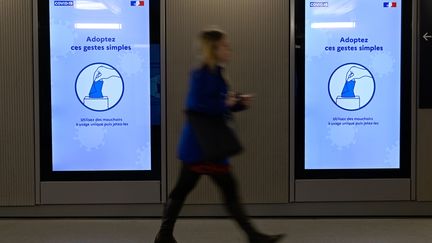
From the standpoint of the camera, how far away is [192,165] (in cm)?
456

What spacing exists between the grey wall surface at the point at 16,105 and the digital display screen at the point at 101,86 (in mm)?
234

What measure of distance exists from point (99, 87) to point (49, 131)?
2.22 ft

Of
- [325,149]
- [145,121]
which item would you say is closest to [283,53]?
[325,149]

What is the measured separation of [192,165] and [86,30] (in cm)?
236

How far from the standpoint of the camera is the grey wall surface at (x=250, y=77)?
6215 mm

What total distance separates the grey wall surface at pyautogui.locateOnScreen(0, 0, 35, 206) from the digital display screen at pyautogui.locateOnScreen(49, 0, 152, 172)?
23 centimetres

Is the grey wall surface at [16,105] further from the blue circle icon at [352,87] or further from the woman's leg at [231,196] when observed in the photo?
the blue circle icon at [352,87]

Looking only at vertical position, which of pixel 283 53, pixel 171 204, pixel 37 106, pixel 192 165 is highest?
pixel 283 53

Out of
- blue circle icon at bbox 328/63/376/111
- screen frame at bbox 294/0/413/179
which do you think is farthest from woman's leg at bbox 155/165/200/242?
blue circle icon at bbox 328/63/376/111
